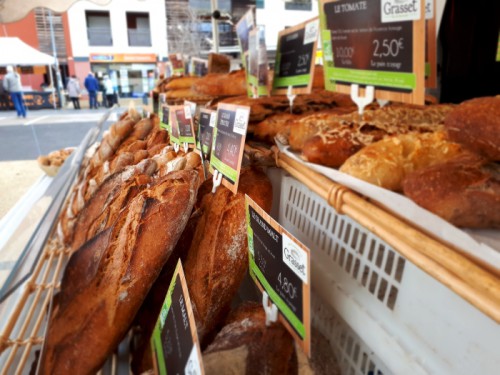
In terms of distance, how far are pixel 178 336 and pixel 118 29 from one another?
1732cm

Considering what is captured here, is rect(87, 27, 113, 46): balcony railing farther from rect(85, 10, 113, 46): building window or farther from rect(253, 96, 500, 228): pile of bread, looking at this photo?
rect(253, 96, 500, 228): pile of bread

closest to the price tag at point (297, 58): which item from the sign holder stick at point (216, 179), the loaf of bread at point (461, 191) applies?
the sign holder stick at point (216, 179)

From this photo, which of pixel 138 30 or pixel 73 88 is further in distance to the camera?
pixel 138 30

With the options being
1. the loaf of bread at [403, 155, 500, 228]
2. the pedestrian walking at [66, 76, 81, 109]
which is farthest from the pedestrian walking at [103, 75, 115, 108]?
the loaf of bread at [403, 155, 500, 228]

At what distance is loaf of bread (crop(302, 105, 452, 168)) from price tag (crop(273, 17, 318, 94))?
→ 301 mm

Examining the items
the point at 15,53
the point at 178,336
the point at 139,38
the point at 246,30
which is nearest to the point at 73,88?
the point at 15,53

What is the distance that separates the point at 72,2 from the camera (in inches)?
121

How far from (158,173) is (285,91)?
1.79ft

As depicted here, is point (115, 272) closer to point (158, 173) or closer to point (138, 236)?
point (138, 236)

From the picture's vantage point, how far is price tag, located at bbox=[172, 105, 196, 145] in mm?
1228

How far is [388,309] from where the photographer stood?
58cm

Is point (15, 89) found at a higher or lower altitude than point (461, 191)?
higher

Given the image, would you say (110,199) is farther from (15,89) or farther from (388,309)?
(15,89)

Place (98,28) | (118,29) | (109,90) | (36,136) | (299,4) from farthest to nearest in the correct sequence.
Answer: (98,28) < (118,29) < (109,90) < (36,136) < (299,4)
